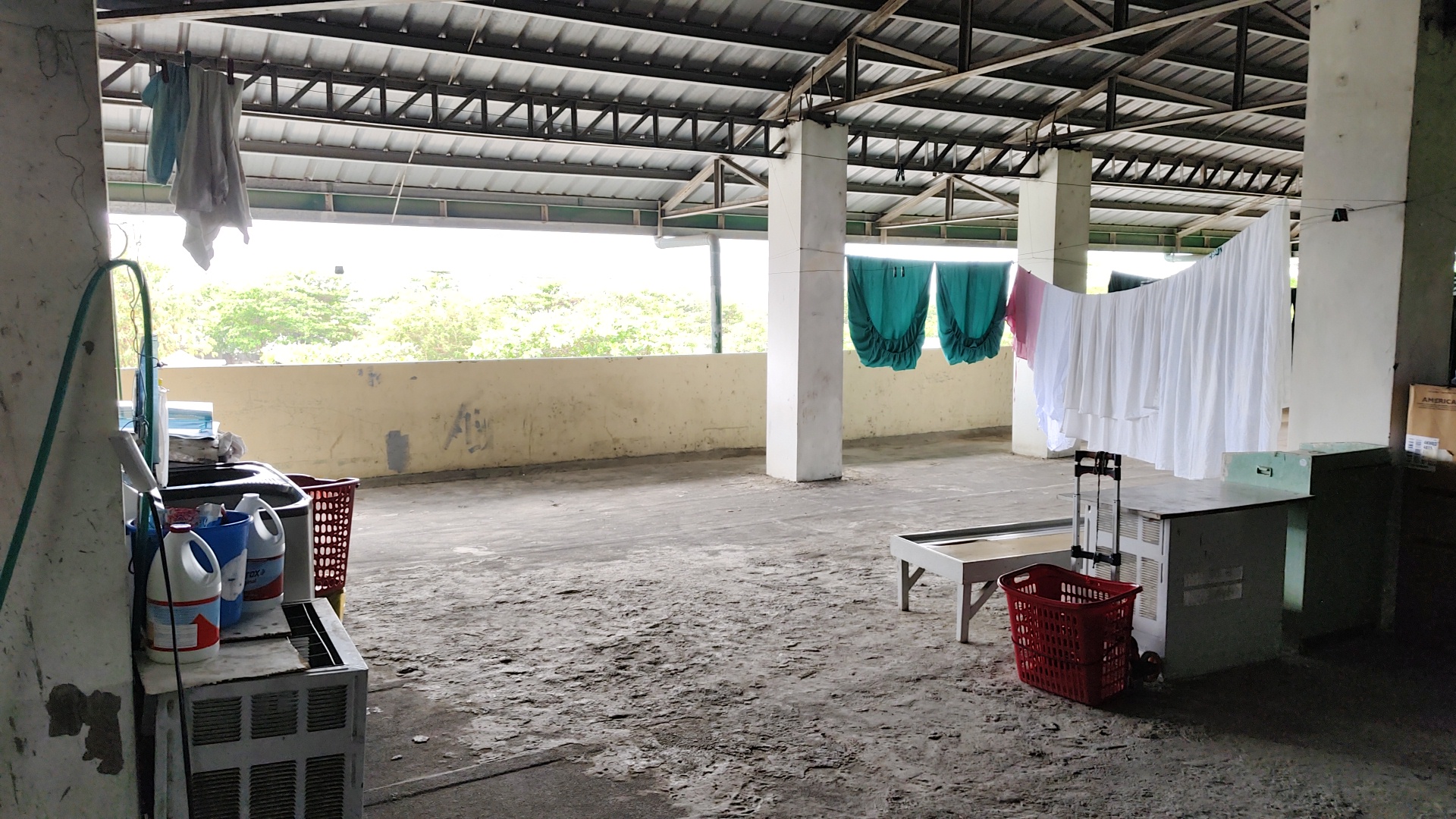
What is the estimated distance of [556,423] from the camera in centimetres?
920

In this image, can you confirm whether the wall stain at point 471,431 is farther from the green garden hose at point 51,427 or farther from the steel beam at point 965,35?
the green garden hose at point 51,427

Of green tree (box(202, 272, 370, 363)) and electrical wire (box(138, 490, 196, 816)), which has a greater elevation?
green tree (box(202, 272, 370, 363))

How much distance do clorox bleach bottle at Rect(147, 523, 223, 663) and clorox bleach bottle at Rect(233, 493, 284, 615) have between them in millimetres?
277

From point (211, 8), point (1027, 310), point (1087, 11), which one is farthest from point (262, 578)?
point (1087, 11)

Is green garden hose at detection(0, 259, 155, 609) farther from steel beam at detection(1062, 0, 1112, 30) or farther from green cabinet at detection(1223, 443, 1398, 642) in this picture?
steel beam at detection(1062, 0, 1112, 30)

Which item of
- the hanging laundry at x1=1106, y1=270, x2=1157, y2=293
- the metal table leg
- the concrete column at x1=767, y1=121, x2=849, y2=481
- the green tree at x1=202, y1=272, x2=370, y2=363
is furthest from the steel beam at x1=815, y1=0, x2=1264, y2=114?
the green tree at x1=202, y1=272, x2=370, y2=363

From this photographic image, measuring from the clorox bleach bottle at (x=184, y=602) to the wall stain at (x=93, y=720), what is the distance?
0.44 feet

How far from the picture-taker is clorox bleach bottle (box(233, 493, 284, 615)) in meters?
2.38

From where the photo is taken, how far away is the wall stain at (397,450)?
8.34 m

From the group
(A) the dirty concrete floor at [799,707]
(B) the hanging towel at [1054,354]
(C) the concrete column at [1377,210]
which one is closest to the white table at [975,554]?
(A) the dirty concrete floor at [799,707]

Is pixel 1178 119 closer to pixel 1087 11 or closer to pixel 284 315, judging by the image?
pixel 1087 11

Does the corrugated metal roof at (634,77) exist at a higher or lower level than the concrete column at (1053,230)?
higher

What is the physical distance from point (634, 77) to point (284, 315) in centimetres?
1321

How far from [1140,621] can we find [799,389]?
478 centimetres
